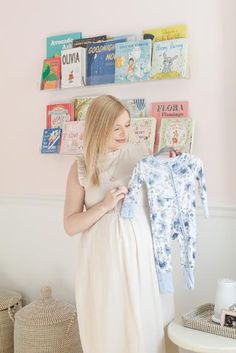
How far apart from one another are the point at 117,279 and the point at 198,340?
363mm

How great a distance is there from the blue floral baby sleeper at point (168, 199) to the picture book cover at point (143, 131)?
1.45ft

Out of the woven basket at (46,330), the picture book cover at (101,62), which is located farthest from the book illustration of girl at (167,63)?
the woven basket at (46,330)

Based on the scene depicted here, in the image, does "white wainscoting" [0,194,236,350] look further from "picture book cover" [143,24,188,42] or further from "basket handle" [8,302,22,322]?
"picture book cover" [143,24,188,42]

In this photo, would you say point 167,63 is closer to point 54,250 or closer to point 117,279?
point 117,279

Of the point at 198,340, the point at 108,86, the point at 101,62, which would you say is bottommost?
the point at 198,340

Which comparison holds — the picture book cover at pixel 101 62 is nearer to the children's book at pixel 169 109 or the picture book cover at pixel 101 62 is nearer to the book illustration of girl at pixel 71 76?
the book illustration of girl at pixel 71 76

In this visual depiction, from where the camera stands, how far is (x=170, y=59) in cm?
221

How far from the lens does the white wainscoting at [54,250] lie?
2.21m

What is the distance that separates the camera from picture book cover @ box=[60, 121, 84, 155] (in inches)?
98.9

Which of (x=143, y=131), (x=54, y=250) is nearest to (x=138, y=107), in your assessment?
(x=143, y=131)

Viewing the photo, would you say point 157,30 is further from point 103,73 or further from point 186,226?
point 186,226

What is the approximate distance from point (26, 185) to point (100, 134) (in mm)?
1149

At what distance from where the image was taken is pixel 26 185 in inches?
112

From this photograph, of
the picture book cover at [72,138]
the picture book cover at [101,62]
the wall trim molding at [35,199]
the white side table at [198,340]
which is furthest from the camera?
the wall trim molding at [35,199]
